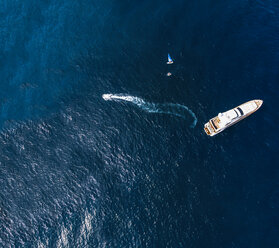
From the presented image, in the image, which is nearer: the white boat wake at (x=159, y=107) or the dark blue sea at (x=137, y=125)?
the dark blue sea at (x=137, y=125)

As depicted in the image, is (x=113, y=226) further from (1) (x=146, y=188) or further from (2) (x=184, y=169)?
(2) (x=184, y=169)

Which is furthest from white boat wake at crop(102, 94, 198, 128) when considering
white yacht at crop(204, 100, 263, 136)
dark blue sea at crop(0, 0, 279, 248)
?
white yacht at crop(204, 100, 263, 136)

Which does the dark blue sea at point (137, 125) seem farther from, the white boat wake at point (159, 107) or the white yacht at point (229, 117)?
the white yacht at point (229, 117)

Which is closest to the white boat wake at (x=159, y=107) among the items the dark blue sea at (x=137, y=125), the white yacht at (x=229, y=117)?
the dark blue sea at (x=137, y=125)

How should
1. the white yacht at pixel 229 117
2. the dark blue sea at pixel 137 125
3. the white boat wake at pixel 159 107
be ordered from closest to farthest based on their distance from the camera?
1. the dark blue sea at pixel 137 125
2. the white yacht at pixel 229 117
3. the white boat wake at pixel 159 107

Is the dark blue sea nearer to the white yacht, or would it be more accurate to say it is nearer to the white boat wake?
the white boat wake

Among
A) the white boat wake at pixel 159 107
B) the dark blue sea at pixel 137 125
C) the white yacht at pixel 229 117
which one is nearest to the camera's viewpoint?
the dark blue sea at pixel 137 125
